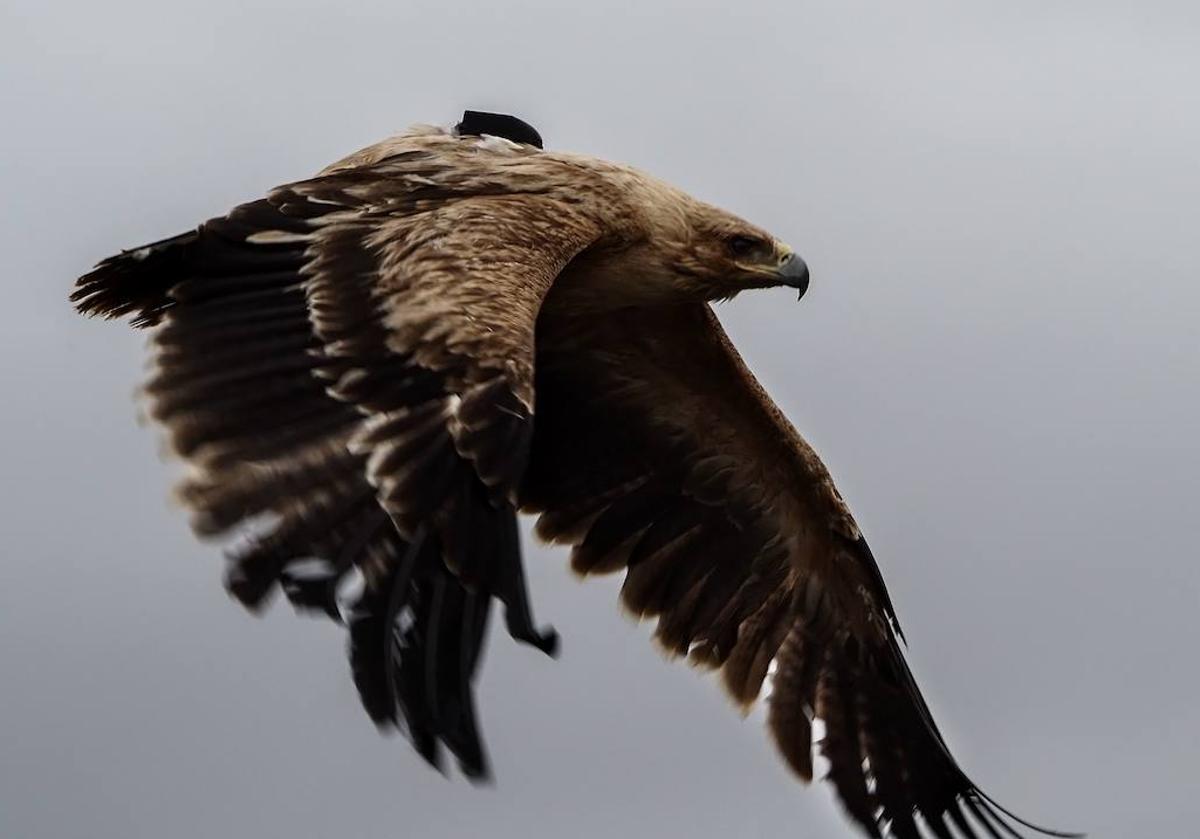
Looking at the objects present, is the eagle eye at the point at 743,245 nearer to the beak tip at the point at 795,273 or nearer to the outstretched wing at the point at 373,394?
the beak tip at the point at 795,273

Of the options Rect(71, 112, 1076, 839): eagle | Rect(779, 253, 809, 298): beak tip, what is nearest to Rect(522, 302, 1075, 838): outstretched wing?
Rect(71, 112, 1076, 839): eagle

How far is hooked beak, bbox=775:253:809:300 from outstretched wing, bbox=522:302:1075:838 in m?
0.50

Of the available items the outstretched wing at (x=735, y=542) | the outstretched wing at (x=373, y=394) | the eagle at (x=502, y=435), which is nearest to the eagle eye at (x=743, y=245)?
the eagle at (x=502, y=435)

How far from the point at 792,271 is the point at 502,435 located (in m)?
3.43

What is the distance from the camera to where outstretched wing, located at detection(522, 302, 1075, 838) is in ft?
40.4

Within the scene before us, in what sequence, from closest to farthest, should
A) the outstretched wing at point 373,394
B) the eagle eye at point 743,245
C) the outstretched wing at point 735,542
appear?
the outstretched wing at point 373,394, the eagle eye at point 743,245, the outstretched wing at point 735,542

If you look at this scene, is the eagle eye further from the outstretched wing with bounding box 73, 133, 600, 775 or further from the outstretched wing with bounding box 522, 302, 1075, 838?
the outstretched wing with bounding box 73, 133, 600, 775

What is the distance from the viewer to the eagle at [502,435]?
8422 millimetres

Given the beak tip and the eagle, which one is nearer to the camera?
the eagle

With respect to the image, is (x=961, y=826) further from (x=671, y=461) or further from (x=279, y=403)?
(x=279, y=403)

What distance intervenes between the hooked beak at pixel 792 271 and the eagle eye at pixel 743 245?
17 cm

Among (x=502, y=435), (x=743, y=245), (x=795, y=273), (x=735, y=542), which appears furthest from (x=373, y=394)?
(x=735, y=542)

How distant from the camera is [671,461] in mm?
12609

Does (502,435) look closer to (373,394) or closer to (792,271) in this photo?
(373,394)
